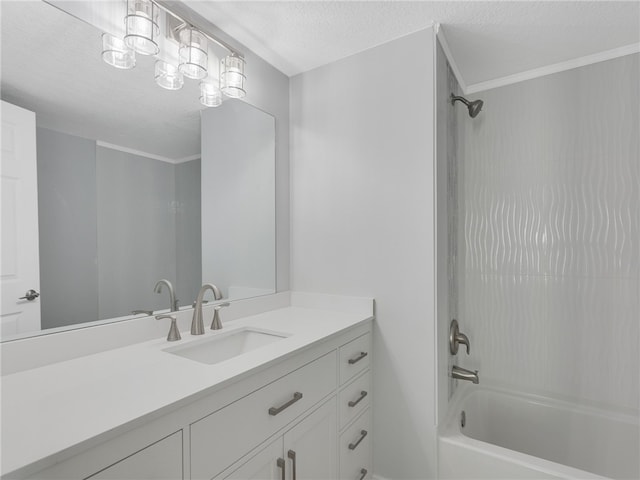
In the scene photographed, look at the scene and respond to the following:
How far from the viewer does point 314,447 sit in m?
1.33

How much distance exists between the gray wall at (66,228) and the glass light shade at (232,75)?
2.27ft

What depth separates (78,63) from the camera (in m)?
1.20

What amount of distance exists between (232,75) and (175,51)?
0.27 m

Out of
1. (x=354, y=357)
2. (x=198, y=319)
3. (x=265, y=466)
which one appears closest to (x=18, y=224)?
(x=198, y=319)

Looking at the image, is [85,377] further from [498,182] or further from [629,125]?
[629,125]

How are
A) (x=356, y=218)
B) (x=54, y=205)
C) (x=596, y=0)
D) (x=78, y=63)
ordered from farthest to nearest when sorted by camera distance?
(x=356, y=218) → (x=596, y=0) → (x=78, y=63) → (x=54, y=205)

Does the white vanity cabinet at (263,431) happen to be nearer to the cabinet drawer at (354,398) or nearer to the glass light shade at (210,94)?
the cabinet drawer at (354,398)

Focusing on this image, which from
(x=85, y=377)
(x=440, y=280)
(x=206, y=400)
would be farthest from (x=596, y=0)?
(x=85, y=377)

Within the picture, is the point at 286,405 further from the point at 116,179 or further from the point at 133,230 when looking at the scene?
the point at 116,179

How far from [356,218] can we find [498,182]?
1115mm

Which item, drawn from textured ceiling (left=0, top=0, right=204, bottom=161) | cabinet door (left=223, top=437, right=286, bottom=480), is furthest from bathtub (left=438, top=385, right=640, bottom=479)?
textured ceiling (left=0, top=0, right=204, bottom=161)

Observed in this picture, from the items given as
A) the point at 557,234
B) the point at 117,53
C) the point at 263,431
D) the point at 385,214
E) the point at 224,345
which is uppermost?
the point at 117,53

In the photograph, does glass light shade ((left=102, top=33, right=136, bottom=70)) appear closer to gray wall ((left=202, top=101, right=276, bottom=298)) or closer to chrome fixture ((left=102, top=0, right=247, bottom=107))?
chrome fixture ((left=102, top=0, right=247, bottom=107))

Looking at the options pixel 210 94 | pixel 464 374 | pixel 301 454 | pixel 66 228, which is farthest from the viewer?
pixel 464 374
